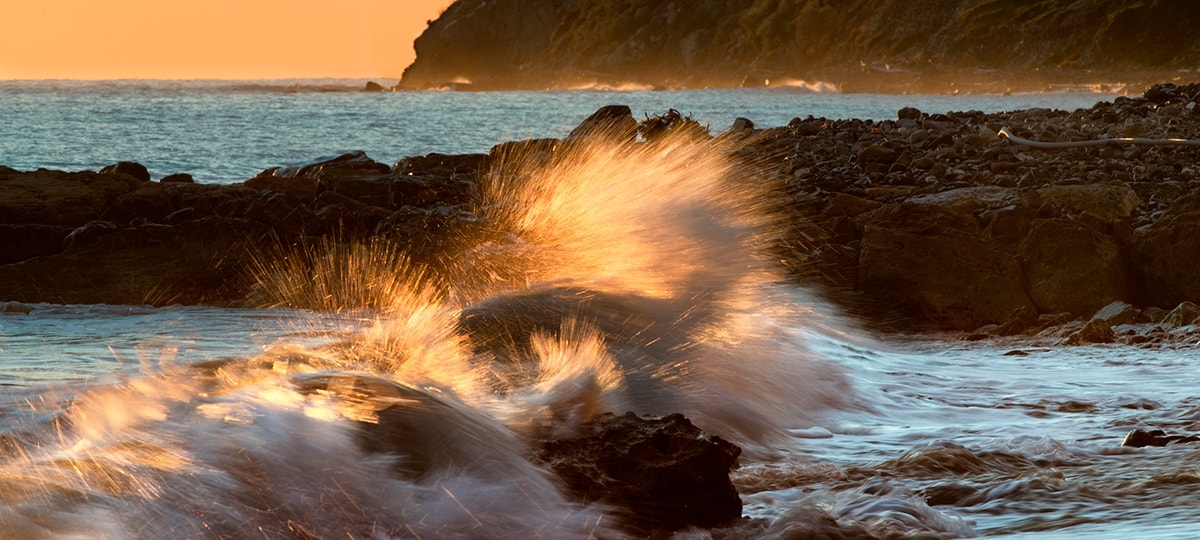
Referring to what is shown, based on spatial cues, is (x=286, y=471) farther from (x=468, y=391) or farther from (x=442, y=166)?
(x=442, y=166)

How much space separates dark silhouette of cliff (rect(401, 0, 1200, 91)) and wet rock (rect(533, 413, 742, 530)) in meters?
92.4

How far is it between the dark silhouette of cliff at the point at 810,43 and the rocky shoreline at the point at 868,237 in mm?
84244

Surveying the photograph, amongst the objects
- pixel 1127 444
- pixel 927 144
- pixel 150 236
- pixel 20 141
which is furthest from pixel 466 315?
pixel 20 141

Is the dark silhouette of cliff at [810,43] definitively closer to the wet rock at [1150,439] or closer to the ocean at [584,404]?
the ocean at [584,404]

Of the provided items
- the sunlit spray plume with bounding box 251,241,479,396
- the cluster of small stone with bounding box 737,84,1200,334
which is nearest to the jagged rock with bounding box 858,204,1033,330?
the cluster of small stone with bounding box 737,84,1200,334

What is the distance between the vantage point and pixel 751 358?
6.45 meters

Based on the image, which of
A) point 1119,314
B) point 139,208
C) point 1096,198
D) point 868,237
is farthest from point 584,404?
point 1096,198

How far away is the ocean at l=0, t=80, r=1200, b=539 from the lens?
3879 millimetres

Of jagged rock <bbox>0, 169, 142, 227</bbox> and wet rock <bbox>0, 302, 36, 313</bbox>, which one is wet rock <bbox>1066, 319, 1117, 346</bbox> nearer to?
wet rock <bbox>0, 302, 36, 313</bbox>

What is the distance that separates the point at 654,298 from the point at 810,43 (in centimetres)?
12493

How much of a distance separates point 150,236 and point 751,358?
16.4 feet

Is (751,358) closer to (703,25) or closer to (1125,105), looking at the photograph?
(1125,105)

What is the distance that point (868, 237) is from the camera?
29.9ft

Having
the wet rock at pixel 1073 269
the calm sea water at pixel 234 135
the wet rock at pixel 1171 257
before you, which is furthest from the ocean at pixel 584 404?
the calm sea water at pixel 234 135
